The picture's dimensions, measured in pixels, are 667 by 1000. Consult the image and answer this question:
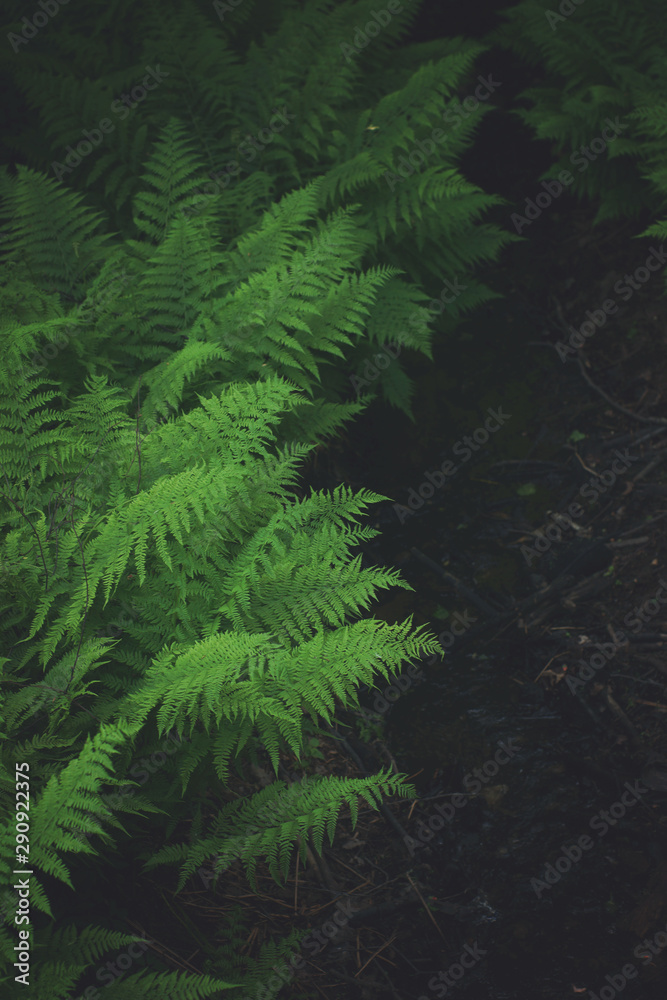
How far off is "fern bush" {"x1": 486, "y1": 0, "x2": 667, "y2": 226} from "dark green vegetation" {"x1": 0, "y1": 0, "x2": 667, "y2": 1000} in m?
0.02

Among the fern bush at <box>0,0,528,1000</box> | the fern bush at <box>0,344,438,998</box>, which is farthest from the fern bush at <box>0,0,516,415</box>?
the fern bush at <box>0,344,438,998</box>

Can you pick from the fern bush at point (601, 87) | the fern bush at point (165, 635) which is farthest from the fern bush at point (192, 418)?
the fern bush at point (601, 87)

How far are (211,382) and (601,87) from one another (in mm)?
3065

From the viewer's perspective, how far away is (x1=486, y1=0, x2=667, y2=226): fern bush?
13.4 feet

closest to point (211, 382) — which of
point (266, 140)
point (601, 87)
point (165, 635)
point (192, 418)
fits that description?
point (192, 418)

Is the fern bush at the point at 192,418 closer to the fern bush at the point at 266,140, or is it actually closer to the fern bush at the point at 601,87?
the fern bush at the point at 266,140

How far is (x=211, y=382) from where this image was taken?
3.09m

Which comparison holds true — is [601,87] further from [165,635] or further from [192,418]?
[165,635]

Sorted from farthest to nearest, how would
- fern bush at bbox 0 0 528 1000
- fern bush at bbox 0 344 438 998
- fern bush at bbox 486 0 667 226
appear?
fern bush at bbox 486 0 667 226 → fern bush at bbox 0 0 528 1000 → fern bush at bbox 0 344 438 998

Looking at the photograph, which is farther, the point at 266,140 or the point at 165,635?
the point at 266,140

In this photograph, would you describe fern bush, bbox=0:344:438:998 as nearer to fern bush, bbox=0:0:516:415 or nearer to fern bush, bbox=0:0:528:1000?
fern bush, bbox=0:0:528:1000

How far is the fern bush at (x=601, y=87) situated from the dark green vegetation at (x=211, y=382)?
0.02m

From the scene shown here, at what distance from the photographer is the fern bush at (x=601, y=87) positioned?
4090 mm

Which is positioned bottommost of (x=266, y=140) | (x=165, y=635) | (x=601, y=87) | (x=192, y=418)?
(x=165, y=635)
